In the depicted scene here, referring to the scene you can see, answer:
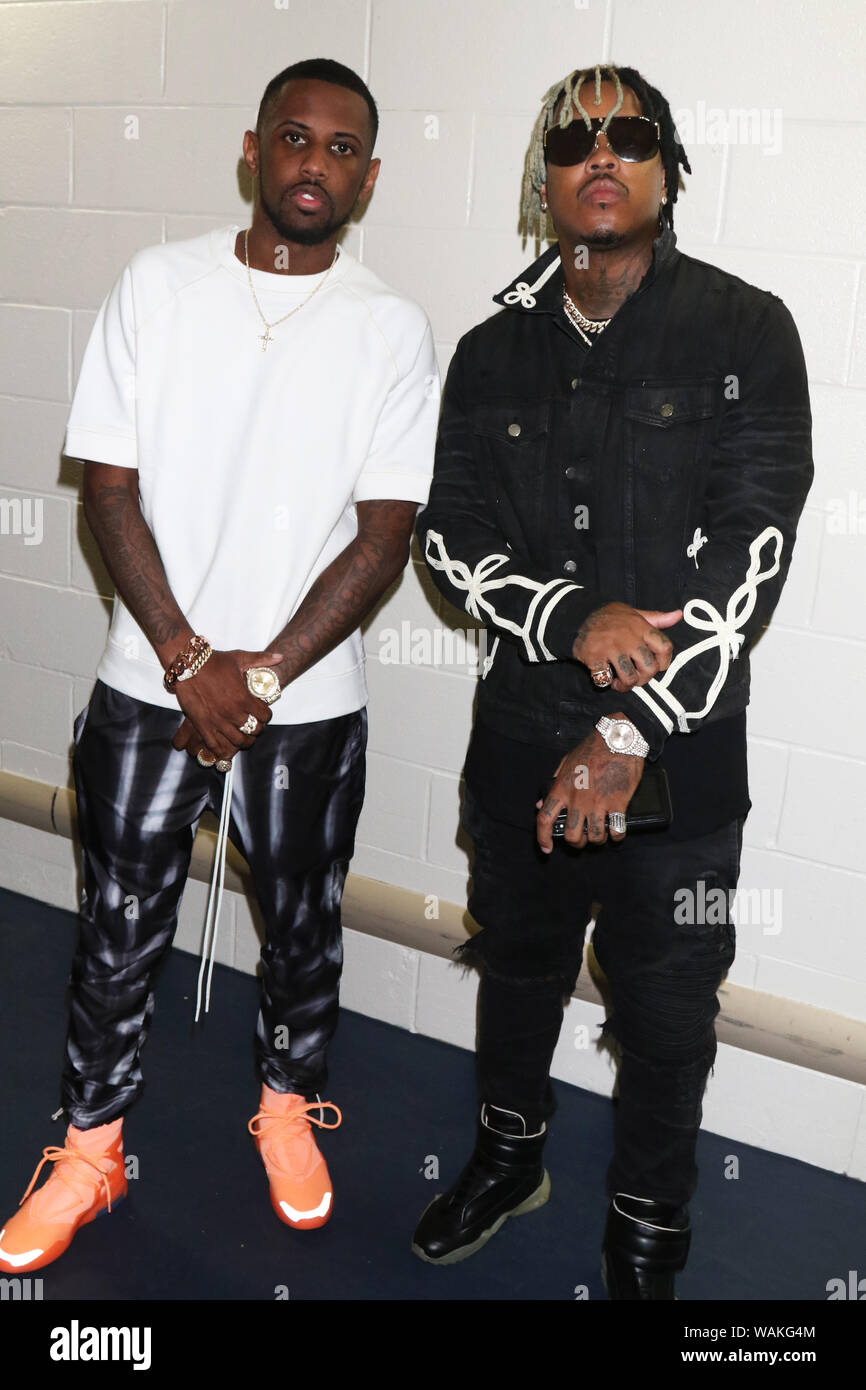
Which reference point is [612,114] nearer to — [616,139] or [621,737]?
[616,139]

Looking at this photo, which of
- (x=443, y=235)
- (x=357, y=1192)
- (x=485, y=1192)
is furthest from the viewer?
(x=443, y=235)

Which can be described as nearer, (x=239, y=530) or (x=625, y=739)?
(x=625, y=739)

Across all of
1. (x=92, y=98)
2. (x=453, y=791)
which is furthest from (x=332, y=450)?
(x=92, y=98)

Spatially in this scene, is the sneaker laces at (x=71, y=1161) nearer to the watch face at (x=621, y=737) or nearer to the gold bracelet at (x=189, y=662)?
the gold bracelet at (x=189, y=662)

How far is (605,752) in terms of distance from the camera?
1.86m

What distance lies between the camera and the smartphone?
1848 millimetres

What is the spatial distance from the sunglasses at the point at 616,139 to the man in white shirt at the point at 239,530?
37 cm

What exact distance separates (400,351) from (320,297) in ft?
0.51

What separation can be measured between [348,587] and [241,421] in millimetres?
319

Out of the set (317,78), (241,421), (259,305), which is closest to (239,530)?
(241,421)

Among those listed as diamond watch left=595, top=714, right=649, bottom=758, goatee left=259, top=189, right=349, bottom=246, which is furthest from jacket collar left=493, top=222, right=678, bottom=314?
diamond watch left=595, top=714, right=649, bottom=758

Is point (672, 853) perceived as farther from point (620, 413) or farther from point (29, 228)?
point (29, 228)

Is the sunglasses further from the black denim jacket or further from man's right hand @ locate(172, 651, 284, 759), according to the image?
man's right hand @ locate(172, 651, 284, 759)

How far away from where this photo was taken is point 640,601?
195 cm
